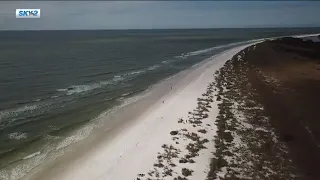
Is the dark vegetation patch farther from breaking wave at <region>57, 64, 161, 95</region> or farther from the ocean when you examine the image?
breaking wave at <region>57, 64, 161, 95</region>

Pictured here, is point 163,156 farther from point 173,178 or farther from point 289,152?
point 289,152

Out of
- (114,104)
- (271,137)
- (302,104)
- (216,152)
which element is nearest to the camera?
(216,152)

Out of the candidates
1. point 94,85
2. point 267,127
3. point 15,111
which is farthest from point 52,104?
point 267,127

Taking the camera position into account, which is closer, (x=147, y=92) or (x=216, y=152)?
(x=216, y=152)

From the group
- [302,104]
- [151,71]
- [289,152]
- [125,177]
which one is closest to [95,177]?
[125,177]

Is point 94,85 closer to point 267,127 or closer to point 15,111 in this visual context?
point 15,111

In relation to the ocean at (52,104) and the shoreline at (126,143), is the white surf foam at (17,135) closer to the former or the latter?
the ocean at (52,104)

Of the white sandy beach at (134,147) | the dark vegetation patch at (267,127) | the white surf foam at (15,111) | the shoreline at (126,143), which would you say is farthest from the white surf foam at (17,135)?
the dark vegetation patch at (267,127)

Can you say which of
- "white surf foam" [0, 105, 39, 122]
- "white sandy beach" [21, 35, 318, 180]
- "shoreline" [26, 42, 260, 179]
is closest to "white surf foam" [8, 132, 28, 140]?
"white surf foam" [0, 105, 39, 122]

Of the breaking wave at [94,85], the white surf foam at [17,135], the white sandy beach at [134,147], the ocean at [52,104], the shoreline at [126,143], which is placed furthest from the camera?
the breaking wave at [94,85]

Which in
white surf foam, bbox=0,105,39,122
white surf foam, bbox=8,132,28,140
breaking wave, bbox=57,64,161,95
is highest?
breaking wave, bbox=57,64,161,95

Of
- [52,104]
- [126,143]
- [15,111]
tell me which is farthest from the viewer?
[52,104]
